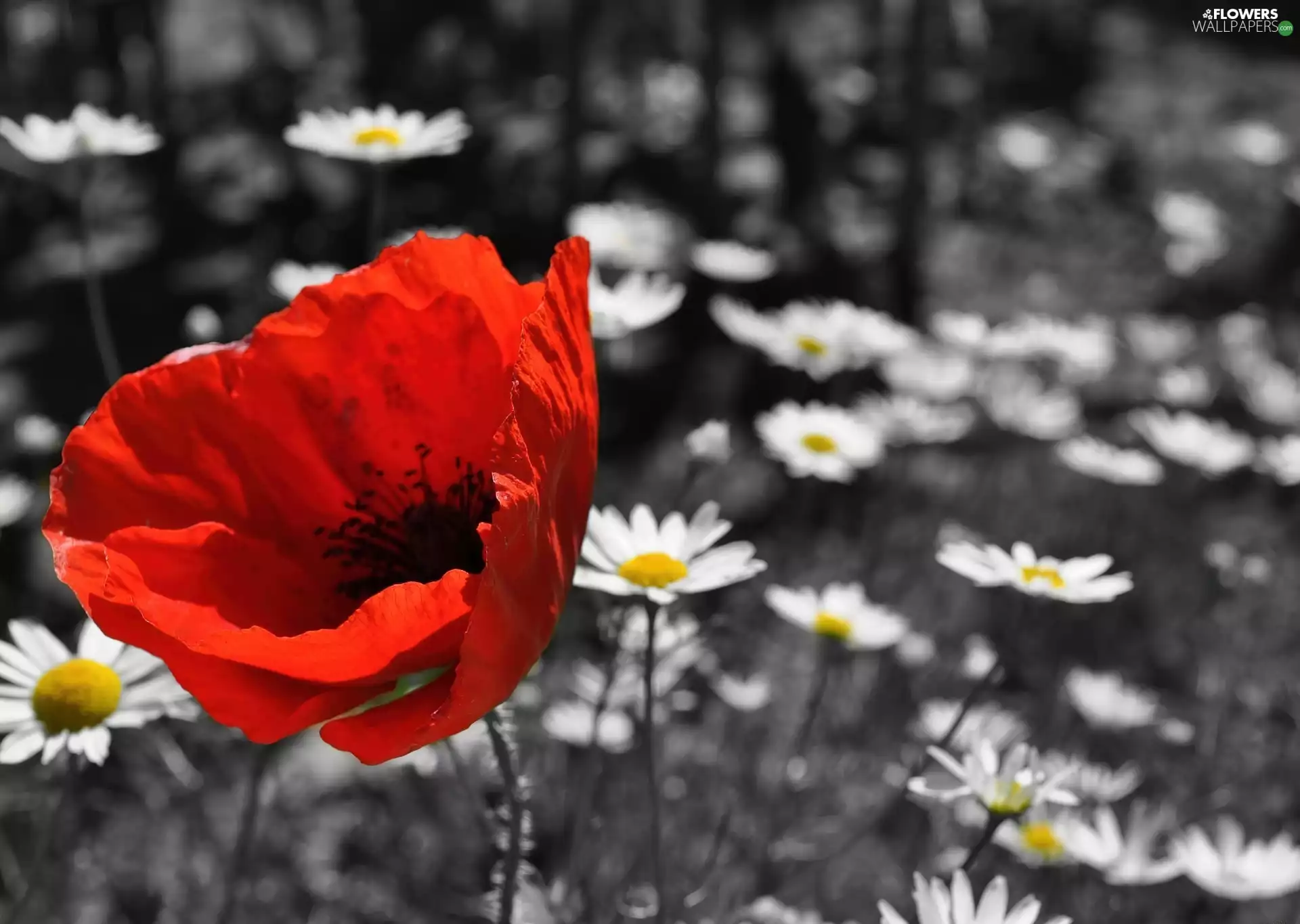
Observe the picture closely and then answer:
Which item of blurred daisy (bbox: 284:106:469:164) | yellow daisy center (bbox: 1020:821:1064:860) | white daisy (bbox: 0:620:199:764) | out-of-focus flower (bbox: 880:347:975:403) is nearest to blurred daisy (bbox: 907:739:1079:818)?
yellow daisy center (bbox: 1020:821:1064:860)

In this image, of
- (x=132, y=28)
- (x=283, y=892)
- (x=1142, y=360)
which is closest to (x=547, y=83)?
(x=132, y=28)

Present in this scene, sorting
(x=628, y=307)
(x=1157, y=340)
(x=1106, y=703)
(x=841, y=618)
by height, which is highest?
(x=628, y=307)

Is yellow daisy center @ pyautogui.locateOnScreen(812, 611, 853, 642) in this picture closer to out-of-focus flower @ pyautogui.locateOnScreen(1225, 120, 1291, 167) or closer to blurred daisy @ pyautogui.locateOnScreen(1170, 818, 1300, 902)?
blurred daisy @ pyautogui.locateOnScreen(1170, 818, 1300, 902)

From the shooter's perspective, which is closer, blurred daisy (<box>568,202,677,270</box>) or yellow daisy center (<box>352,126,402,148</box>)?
yellow daisy center (<box>352,126,402,148</box>)

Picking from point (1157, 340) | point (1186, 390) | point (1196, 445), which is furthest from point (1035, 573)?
point (1157, 340)

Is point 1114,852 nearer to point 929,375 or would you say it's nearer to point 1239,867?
point 1239,867

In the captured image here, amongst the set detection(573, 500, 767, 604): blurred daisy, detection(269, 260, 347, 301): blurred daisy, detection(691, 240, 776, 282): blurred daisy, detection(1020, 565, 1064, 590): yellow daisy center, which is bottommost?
detection(691, 240, 776, 282): blurred daisy

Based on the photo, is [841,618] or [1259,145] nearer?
[841,618]
